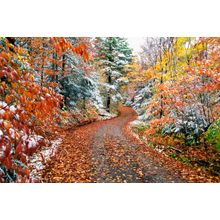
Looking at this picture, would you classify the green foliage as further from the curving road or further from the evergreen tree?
the evergreen tree

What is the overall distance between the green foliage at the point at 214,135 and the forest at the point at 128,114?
17 millimetres

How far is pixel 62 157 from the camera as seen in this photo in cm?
361

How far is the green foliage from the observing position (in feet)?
11.8

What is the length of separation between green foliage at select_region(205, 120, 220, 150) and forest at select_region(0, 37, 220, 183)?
0.02 meters

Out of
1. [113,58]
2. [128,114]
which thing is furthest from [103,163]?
[128,114]

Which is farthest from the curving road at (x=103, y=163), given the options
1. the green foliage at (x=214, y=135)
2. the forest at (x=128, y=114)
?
the green foliage at (x=214, y=135)

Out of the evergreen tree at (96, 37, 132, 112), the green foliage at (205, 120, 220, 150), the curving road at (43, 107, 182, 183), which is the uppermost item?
the evergreen tree at (96, 37, 132, 112)

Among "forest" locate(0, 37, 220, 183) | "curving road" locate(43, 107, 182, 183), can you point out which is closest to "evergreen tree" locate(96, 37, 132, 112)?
"forest" locate(0, 37, 220, 183)

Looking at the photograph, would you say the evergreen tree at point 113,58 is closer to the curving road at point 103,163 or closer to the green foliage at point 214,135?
the curving road at point 103,163

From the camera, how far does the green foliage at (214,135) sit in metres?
3.61

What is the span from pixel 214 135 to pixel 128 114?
8.12ft
